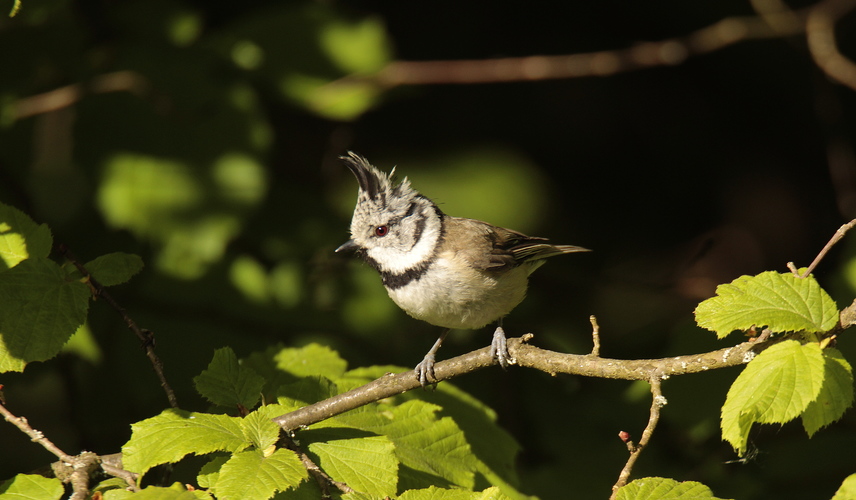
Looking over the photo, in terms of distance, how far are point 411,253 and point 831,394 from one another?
2434 mm

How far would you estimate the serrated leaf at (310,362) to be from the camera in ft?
9.71

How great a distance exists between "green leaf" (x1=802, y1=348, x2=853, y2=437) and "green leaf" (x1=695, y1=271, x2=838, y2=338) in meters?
0.11

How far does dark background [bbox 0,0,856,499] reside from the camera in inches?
169

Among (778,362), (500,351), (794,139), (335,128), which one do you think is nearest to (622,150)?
(794,139)

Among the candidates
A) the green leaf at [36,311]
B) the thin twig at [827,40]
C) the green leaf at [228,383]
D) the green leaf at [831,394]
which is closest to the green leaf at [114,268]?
the green leaf at [36,311]

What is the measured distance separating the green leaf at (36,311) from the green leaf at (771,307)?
194 centimetres

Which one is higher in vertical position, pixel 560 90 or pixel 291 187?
pixel 560 90

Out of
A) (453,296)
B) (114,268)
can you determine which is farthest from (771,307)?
(114,268)

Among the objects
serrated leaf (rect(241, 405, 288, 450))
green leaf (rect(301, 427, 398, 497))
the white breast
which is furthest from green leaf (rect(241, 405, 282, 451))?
the white breast

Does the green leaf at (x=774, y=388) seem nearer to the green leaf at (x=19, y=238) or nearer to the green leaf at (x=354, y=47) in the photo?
the green leaf at (x=19, y=238)

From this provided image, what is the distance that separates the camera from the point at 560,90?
7355 mm

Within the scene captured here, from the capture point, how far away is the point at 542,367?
2404 millimetres

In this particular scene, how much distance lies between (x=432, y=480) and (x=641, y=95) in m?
5.67

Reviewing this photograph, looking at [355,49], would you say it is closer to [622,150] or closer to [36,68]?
[36,68]
